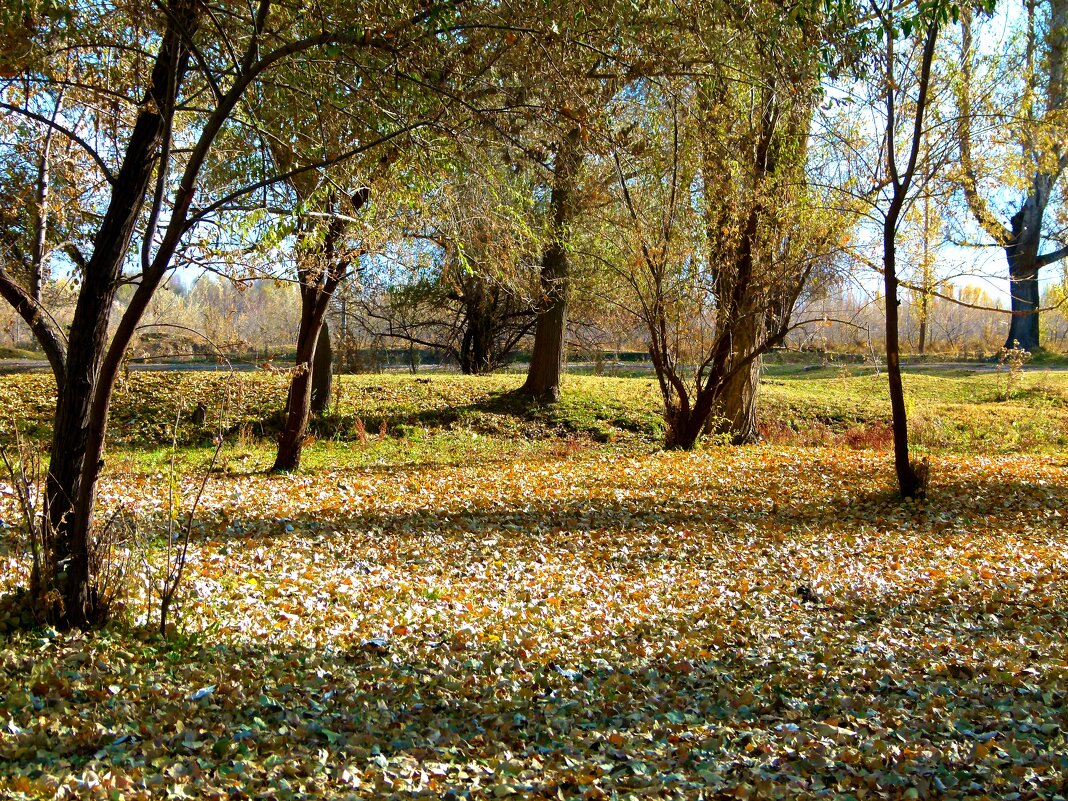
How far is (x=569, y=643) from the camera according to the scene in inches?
215

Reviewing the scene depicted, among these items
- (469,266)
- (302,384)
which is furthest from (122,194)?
(302,384)

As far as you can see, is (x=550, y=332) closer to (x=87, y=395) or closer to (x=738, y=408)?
(x=738, y=408)

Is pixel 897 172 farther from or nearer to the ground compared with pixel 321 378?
farther from the ground

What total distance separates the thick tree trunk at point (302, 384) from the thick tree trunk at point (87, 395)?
4.42m

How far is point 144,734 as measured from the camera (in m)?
3.62

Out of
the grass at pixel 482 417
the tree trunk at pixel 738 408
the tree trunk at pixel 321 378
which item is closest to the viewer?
the grass at pixel 482 417

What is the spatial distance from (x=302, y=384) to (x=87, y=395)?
17.2ft

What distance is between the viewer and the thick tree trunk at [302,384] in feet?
31.5

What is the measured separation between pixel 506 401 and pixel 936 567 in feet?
35.6

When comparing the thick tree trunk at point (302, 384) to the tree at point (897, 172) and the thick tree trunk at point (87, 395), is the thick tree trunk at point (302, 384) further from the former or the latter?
the tree at point (897, 172)

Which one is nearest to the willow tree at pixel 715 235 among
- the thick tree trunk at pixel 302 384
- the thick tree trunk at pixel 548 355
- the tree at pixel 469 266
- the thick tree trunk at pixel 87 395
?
the tree at pixel 469 266

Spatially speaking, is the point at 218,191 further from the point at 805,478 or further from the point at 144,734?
the point at 805,478

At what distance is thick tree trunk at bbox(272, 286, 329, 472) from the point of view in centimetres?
961

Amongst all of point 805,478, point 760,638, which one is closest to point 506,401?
point 805,478
